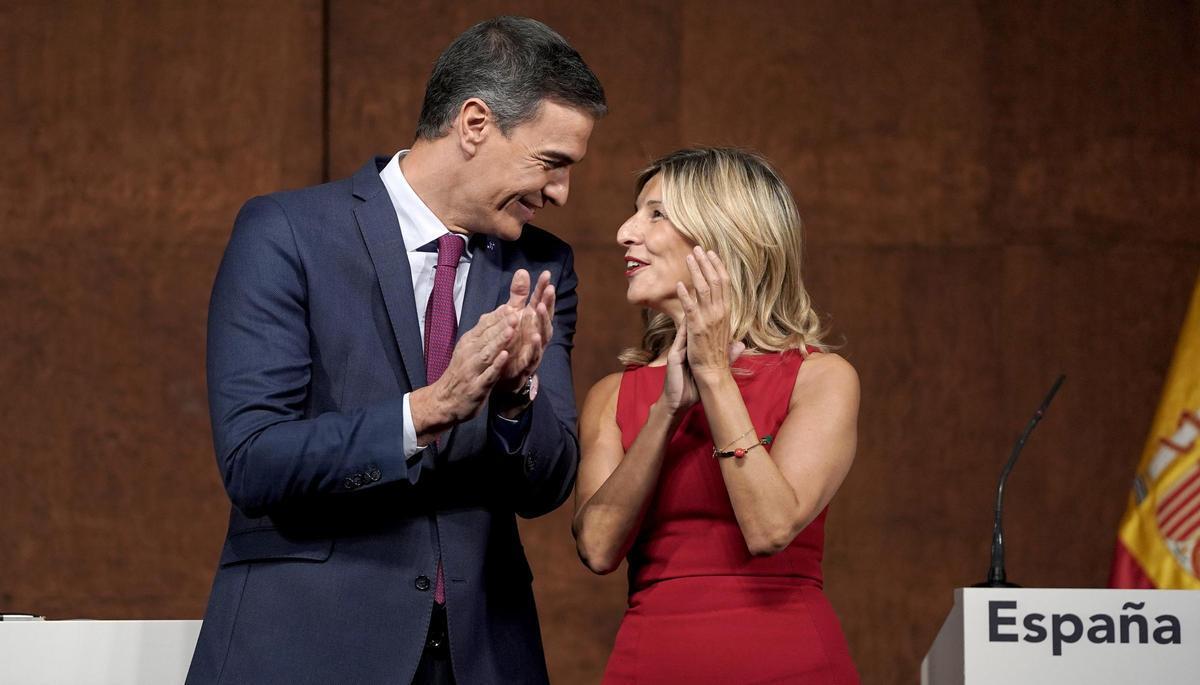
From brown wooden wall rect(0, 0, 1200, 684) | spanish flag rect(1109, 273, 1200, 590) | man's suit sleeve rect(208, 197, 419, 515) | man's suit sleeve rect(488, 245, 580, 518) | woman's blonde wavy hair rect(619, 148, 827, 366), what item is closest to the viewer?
man's suit sleeve rect(208, 197, 419, 515)

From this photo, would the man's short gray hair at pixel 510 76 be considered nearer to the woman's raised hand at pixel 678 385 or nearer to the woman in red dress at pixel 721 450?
the woman in red dress at pixel 721 450

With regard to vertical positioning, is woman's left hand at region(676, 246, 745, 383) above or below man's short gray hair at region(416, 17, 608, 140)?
below

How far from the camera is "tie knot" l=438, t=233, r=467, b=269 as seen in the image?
82.8 inches

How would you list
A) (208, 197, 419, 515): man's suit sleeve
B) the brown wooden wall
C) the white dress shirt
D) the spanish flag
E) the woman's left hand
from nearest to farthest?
(208, 197, 419, 515): man's suit sleeve, the white dress shirt, the woman's left hand, the spanish flag, the brown wooden wall

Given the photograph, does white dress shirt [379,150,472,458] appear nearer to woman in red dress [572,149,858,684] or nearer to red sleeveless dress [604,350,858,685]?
woman in red dress [572,149,858,684]

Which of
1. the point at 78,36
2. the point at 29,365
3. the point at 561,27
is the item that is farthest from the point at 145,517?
the point at 561,27

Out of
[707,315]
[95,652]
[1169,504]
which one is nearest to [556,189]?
[707,315]

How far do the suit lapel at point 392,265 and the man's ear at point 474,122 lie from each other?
162 mm

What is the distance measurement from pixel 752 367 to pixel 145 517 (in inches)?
93.9

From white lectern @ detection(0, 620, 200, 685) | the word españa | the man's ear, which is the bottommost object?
white lectern @ detection(0, 620, 200, 685)

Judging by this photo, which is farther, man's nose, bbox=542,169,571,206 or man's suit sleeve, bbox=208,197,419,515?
man's nose, bbox=542,169,571,206

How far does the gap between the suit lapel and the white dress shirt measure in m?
0.02

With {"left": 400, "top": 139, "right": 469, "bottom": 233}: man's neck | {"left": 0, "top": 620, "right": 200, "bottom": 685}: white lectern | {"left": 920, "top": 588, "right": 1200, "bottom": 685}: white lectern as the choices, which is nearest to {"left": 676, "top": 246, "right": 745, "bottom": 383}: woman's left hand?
{"left": 400, "top": 139, "right": 469, "bottom": 233}: man's neck

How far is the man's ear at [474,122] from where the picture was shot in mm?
2234
